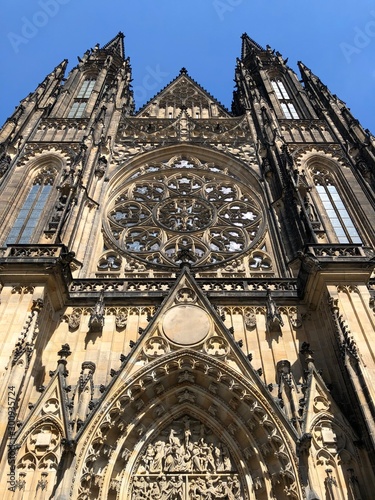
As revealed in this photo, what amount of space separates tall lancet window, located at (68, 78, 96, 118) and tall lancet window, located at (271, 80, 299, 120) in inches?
361

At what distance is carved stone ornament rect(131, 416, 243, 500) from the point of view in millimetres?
8336

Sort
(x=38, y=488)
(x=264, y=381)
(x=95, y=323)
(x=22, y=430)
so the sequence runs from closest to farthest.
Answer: (x=38, y=488)
(x=22, y=430)
(x=264, y=381)
(x=95, y=323)

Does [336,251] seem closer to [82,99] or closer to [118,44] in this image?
[82,99]

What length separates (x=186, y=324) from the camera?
10359 mm

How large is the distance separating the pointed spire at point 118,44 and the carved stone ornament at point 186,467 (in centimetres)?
2644

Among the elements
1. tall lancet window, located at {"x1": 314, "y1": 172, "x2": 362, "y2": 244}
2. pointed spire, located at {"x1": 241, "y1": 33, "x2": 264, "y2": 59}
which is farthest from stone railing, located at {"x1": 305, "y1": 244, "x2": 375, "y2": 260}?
pointed spire, located at {"x1": 241, "y1": 33, "x2": 264, "y2": 59}

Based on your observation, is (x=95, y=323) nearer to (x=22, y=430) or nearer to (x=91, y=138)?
(x=22, y=430)

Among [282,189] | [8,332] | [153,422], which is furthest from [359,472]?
[282,189]

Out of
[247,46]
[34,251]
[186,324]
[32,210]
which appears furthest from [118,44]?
[186,324]

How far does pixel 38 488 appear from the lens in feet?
25.1

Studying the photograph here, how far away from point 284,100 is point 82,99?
31.7ft

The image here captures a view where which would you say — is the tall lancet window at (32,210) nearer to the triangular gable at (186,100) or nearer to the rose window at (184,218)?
the rose window at (184,218)

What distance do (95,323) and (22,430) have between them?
2.76 metres

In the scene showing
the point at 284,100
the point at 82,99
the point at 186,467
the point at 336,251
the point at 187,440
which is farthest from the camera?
the point at 284,100
